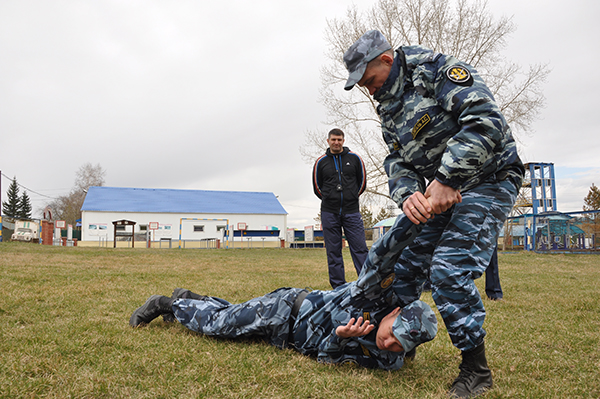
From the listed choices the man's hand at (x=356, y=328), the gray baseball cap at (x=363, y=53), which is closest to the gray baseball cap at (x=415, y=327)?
the man's hand at (x=356, y=328)

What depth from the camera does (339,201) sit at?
5.78 metres

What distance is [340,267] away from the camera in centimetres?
556

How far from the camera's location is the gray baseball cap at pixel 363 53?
7.65ft

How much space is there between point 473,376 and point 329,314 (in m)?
0.88

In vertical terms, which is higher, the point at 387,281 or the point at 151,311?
the point at 387,281

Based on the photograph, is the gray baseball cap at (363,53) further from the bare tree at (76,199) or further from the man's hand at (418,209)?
the bare tree at (76,199)

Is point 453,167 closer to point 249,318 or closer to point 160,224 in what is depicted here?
point 249,318

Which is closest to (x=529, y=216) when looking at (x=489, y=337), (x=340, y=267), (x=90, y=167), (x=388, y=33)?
(x=388, y=33)

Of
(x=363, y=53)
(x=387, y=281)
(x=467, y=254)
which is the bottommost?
(x=387, y=281)

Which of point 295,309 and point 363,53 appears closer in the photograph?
point 363,53

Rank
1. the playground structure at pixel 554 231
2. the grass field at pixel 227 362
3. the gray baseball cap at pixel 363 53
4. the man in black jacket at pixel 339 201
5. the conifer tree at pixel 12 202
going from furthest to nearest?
the conifer tree at pixel 12 202 < the playground structure at pixel 554 231 < the man in black jacket at pixel 339 201 < the gray baseball cap at pixel 363 53 < the grass field at pixel 227 362

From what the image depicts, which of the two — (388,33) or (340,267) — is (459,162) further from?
(388,33)

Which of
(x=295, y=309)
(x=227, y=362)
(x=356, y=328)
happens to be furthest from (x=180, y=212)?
(x=356, y=328)

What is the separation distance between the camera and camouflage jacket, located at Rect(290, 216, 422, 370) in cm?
231
